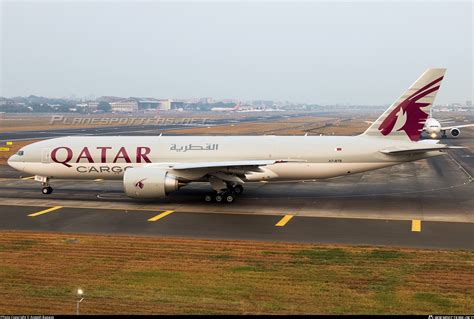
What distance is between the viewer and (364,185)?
34406 mm

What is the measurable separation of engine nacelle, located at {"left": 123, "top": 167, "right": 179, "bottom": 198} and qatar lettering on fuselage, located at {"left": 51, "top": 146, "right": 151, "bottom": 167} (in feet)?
8.66

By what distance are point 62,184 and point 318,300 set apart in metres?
27.4

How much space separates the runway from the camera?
20.5 meters

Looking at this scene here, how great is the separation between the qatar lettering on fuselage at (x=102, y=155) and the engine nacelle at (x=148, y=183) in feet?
8.66

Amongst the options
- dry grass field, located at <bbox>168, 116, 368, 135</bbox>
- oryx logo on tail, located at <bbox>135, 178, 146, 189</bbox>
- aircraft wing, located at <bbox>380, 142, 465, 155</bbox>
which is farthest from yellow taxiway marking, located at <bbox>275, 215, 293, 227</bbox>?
dry grass field, located at <bbox>168, 116, 368, 135</bbox>

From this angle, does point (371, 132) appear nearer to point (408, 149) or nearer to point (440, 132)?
point (408, 149)

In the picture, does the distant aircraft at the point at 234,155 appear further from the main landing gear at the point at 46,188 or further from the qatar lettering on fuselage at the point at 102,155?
the main landing gear at the point at 46,188

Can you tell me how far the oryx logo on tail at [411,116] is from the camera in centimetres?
2738

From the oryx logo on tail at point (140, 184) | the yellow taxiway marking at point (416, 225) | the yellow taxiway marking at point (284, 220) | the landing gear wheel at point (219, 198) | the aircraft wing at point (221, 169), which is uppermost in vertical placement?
the aircraft wing at point (221, 169)

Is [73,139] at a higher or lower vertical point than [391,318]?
higher

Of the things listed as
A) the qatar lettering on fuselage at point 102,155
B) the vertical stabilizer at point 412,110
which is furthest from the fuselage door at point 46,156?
the vertical stabilizer at point 412,110

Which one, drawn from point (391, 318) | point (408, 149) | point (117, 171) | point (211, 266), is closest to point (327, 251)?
point (211, 266)

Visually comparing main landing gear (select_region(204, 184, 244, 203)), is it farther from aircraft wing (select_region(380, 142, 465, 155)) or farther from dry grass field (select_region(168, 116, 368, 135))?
dry grass field (select_region(168, 116, 368, 135))

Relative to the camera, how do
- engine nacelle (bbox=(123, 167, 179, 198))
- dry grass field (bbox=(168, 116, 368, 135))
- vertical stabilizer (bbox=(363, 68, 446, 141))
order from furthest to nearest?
dry grass field (bbox=(168, 116, 368, 135))
vertical stabilizer (bbox=(363, 68, 446, 141))
engine nacelle (bbox=(123, 167, 179, 198))
